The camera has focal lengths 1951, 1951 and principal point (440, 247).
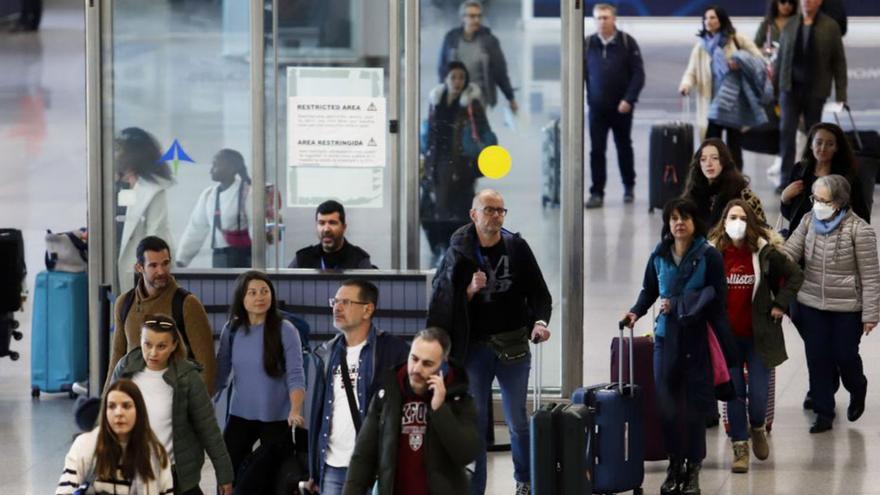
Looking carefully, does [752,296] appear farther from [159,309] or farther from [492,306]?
[159,309]

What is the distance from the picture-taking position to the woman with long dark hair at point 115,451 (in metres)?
8.30

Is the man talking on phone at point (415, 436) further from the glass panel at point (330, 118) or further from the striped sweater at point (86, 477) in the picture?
the glass panel at point (330, 118)

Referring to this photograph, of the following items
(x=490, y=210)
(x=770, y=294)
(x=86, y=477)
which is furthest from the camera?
(x=770, y=294)

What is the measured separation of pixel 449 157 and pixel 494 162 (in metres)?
0.30

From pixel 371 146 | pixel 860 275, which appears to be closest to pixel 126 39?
pixel 371 146

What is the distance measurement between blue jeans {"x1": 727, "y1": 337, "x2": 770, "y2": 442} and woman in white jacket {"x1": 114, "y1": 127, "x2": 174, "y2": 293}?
381cm

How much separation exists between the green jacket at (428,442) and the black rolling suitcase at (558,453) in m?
1.59

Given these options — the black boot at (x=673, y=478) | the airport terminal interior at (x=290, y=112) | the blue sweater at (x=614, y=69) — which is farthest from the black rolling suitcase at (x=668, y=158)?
the black boot at (x=673, y=478)

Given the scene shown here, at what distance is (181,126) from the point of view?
12.7 meters

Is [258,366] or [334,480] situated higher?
[258,366]

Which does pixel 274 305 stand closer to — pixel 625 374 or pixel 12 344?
pixel 625 374

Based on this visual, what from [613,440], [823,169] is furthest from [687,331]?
[823,169]

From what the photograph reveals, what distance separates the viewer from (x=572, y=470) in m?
9.85

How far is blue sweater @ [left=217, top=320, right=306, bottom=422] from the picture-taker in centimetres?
984
